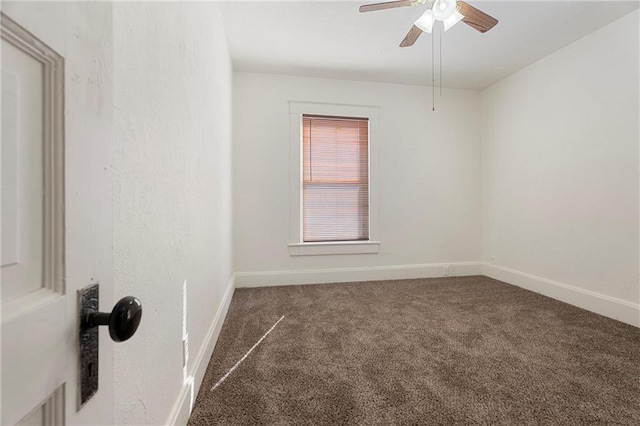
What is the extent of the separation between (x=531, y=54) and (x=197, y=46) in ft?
11.1

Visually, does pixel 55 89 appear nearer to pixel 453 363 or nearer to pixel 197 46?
pixel 197 46

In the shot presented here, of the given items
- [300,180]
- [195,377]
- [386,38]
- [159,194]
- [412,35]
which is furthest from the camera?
[300,180]

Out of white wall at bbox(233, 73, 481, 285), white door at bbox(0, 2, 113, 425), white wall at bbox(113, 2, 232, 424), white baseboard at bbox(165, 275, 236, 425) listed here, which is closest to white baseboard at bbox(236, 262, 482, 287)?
white wall at bbox(233, 73, 481, 285)

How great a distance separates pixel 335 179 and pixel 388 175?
73 cm

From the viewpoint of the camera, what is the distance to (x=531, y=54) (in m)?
2.97

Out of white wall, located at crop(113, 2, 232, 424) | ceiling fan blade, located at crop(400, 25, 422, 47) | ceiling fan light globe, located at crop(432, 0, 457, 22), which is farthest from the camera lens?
ceiling fan blade, located at crop(400, 25, 422, 47)

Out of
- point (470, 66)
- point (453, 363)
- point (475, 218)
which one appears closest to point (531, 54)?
point (470, 66)

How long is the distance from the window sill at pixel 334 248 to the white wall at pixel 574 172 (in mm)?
1723

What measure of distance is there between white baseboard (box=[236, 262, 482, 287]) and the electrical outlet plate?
3046 millimetres

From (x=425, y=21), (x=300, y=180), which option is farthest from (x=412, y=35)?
(x=300, y=180)

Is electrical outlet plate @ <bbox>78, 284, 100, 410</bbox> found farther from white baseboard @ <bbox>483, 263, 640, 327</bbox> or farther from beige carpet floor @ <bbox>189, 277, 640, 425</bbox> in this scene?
white baseboard @ <bbox>483, 263, 640, 327</bbox>

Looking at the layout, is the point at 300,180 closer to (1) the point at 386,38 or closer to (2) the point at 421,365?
(1) the point at 386,38

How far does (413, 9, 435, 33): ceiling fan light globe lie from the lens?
189 cm

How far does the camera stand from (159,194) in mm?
1012
